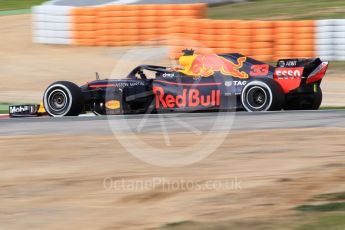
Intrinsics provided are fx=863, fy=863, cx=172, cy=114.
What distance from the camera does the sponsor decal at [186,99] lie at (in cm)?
1410

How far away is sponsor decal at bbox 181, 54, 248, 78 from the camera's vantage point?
1421 cm

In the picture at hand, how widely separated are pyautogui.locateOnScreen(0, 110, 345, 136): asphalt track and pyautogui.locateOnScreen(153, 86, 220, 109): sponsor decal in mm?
465

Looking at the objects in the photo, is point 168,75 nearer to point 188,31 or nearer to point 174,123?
point 174,123

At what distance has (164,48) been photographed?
23844 mm

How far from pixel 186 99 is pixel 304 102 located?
6.53ft

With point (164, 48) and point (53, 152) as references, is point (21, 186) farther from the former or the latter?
point (164, 48)

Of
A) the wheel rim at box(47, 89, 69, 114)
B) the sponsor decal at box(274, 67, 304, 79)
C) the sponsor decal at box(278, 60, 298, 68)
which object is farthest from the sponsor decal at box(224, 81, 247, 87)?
the wheel rim at box(47, 89, 69, 114)

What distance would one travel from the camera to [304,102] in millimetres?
14438

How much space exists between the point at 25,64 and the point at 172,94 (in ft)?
35.2

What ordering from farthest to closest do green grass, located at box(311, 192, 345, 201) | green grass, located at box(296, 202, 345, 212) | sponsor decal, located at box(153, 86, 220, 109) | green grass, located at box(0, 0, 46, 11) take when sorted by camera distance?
green grass, located at box(0, 0, 46, 11)
sponsor decal, located at box(153, 86, 220, 109)
green grass, located at box(311, 192, 345, 201)
green grass, located at box(296, 202, 345, 212)

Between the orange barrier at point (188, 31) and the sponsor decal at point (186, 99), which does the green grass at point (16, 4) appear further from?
the sponsor decal at point (186, 99)

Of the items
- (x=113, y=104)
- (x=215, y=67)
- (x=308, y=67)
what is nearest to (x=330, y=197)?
(x=308, y=67)

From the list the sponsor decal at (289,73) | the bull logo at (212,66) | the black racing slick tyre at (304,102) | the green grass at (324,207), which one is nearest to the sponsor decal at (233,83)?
the bull logo at (212,66)

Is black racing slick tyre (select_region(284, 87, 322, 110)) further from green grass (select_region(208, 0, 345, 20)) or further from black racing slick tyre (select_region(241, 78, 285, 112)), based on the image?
green grass (select_region(208, 0, 345, 20))
